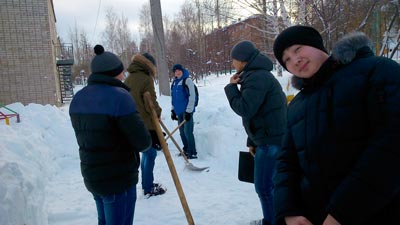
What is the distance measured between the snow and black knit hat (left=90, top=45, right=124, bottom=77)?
1316 mm

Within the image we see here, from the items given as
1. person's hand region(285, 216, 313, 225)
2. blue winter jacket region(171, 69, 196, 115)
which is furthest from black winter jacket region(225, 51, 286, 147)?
blue winter jacket region(171, 69, 196, 115)

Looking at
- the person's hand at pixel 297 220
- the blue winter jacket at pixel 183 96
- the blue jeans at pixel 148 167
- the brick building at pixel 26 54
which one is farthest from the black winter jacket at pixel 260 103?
the brick building at pixel 26 54

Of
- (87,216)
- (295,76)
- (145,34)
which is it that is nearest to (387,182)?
(295,76)

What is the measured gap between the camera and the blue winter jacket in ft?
20.8

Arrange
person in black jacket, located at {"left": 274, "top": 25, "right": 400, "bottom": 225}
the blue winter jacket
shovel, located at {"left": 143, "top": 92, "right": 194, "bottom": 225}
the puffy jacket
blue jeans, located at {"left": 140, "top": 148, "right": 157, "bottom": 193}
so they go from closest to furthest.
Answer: person in black jacket, located at {"left": 274, "top": 25, "right": 400, "bottom": 225}, shovel, located at {"left": 143, "top": 92, "right": 194, "bottom": 225}, the puffy jacket, blue jeans, located at {"left": 140, "top": 148, "right": 157, "bottom": 193}, the blue winter jacket

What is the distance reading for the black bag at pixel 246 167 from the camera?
3.39 metres

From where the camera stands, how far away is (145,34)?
47.1 metres

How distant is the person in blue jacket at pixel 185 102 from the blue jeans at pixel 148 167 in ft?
6.33

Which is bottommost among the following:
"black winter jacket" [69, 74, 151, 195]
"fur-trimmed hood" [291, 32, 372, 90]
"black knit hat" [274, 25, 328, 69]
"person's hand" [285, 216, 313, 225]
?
"person's hand" [285, 216, 313, 225]

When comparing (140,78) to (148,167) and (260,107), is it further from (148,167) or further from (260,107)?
(260,107)

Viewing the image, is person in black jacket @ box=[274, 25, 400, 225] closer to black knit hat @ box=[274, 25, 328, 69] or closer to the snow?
black knit hat @ box=[274, 25, 328, 69]

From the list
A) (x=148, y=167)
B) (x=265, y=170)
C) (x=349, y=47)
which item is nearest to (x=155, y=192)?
(x=148, y=167)

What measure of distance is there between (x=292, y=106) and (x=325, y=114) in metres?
0.30

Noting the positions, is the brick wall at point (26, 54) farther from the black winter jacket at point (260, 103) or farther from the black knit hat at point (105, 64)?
the black winter jacket at point (260, 103)
